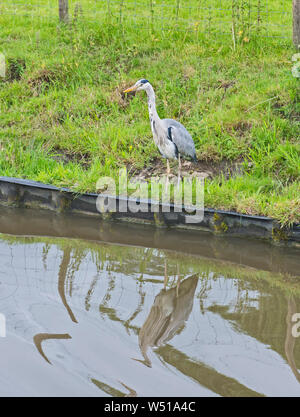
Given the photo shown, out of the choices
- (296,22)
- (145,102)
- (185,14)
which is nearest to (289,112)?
(296,22)

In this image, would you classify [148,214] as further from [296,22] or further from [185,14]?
[185,14]

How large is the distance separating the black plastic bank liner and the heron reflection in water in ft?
3.19

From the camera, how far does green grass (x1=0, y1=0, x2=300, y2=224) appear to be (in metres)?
7.46

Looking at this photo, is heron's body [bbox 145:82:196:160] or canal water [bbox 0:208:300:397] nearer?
canal water [bbox 0:208:300:397]

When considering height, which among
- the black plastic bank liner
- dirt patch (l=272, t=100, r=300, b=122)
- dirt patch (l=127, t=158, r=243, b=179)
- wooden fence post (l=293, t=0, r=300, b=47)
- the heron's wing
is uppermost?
wooden fence post (l=293, t=0, r=300, b=47)

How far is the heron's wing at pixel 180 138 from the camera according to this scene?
23.0 ft

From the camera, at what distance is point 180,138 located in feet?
23.1

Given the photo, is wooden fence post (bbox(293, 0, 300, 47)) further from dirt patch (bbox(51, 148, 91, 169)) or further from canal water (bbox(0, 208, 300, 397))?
canal water (bbox(0, 208, 300, 397))

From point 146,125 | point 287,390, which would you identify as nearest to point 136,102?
point 146,125

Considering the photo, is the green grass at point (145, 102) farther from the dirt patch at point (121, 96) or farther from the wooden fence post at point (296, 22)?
the wooden fence post at point (296, 22)

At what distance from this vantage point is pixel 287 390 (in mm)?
4191

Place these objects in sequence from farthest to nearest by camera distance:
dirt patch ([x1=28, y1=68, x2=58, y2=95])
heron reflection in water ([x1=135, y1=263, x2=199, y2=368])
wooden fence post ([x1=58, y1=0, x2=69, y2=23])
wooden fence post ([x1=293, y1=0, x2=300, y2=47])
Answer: wooden fence post ([x1=58, y1=0, x2=69, y2=23]), dirt patch ([x1=28, y1=68, x2=58, y2=95]), wooden fence post ([x1=293, y1=0, x2=300, y2=47]), heron reflection in water ([x1=135, y1=263, x2=199, y2=368])

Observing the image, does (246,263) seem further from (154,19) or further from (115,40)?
(154,19)

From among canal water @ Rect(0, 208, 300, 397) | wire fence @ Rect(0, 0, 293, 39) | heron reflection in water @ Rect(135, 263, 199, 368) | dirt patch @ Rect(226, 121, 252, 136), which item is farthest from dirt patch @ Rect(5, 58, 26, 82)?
heron reflection in water @ Rect(135, 263, 199, 368)
